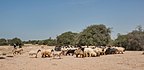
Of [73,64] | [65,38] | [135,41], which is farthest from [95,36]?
[73,64]

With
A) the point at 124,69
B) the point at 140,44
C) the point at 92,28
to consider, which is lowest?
the point at 124,69

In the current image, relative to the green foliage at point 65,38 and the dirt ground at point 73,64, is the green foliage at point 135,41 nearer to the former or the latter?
the green foliage at point 65,38

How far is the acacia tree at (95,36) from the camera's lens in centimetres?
6762

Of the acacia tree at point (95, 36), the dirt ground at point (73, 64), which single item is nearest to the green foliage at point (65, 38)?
the acacia tree at point (95, 36)

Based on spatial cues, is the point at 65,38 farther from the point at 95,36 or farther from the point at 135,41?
the point at 135,41

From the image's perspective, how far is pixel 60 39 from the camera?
98062mm

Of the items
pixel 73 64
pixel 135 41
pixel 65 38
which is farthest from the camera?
pixel 65 38

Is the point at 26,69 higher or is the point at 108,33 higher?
the point at 108,33

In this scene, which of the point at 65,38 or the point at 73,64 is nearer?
the point at 73,64

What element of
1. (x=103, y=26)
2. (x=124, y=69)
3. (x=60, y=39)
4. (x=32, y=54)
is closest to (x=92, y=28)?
(x=103, y=26)

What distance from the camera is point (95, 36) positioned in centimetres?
6812

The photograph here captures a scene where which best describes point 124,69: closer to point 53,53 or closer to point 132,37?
point 53,53

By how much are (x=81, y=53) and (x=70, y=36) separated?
2626 inches

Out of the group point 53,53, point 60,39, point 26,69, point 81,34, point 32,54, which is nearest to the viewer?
point 26,69
